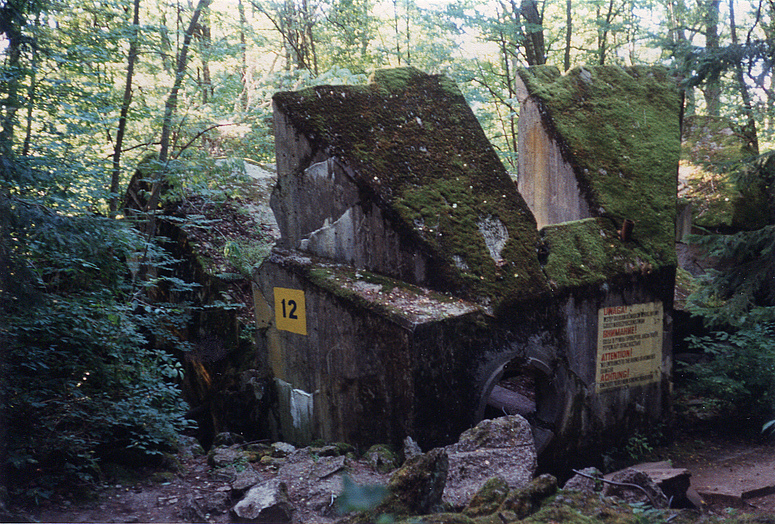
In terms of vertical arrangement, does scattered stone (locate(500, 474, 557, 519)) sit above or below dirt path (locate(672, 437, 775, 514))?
above

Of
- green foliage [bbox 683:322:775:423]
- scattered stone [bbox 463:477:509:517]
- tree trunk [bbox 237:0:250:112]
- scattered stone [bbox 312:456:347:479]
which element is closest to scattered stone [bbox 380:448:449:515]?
scattered stone [bbox 463:477:509:517]

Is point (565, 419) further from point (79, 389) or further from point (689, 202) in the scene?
point (689, 202)

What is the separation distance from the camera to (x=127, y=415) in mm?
4707

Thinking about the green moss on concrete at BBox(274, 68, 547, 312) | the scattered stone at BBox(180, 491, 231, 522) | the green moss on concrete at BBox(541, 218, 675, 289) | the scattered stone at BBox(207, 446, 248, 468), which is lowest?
the scattered stone at BBox(207, 446, 248, 468)

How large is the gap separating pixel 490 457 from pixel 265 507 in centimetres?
193

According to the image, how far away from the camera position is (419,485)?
352 cm

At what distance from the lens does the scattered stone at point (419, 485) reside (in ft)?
11.0

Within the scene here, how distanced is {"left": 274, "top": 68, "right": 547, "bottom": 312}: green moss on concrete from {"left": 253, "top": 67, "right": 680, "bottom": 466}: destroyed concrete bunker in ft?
0.05

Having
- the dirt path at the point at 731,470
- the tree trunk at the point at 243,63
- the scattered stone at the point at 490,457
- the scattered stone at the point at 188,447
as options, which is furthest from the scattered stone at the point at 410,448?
the tree trunk at the point at 243,63

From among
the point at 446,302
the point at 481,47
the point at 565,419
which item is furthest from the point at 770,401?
the point at 481,47

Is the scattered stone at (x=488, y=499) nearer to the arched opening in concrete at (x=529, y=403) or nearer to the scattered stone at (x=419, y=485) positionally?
the scattered stone at (x=419, y=485)

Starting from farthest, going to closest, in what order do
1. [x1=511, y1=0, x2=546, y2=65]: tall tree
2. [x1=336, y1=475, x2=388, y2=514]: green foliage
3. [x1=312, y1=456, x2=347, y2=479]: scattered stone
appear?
1. [x1=511, y1=0, x2=546, y2=65]: tall tree
2. [x1=312, y1=456, x2=347, y2=479]: scattered stone
3. [x1=336, y1=475, x2=388, y2=514]: green foliage

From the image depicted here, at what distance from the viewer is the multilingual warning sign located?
6.38 meters

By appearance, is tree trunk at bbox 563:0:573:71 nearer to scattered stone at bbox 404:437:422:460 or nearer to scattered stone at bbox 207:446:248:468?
scattered stone at bbox 404:437:422:460
